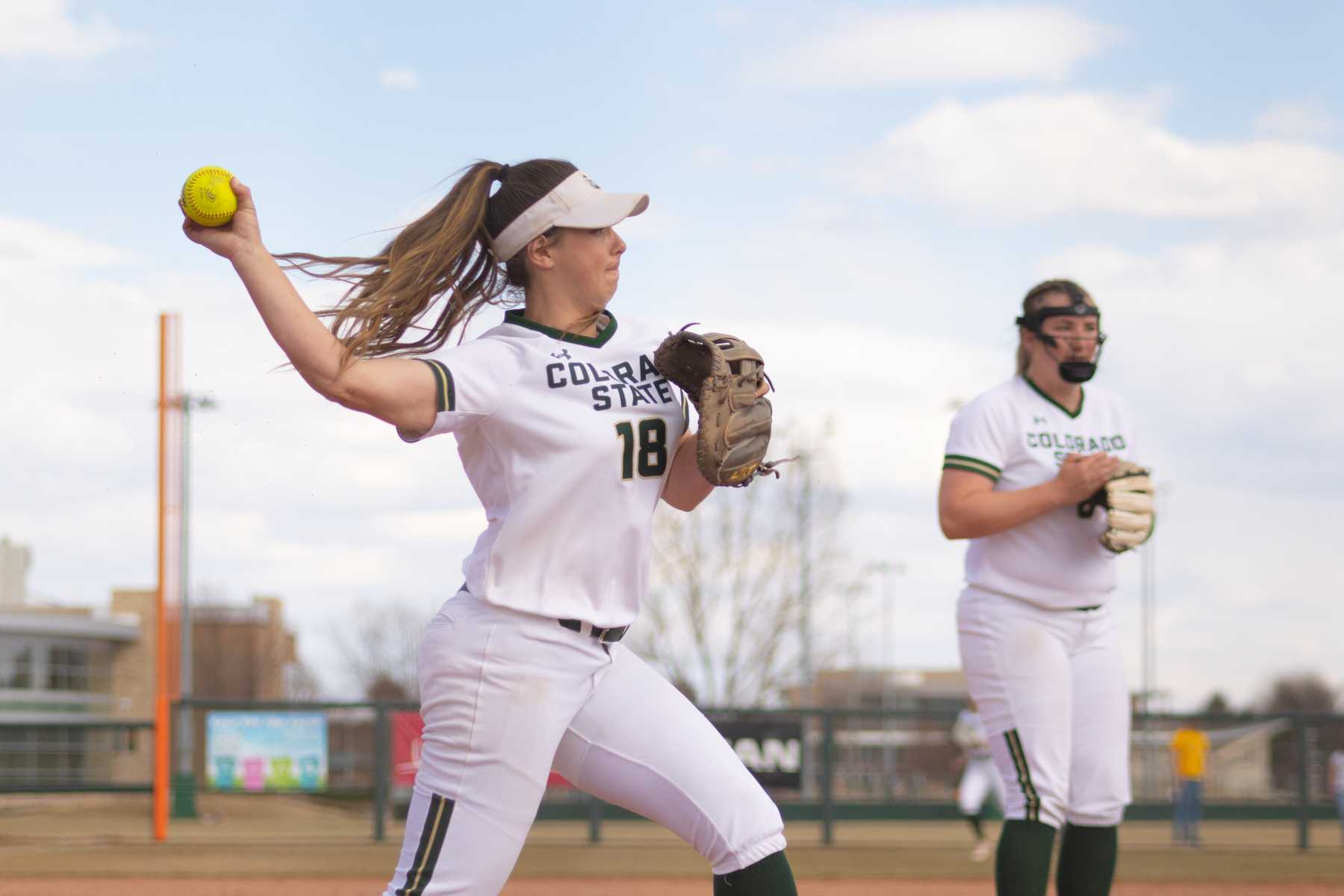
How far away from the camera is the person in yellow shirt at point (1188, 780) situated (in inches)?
650

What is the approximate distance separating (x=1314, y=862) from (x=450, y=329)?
41.3 feet

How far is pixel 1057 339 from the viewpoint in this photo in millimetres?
5008

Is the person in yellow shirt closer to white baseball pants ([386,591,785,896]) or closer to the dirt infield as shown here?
the dirt infield

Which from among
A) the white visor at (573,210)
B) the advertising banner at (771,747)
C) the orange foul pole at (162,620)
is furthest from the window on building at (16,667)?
the white visor at (573,210)

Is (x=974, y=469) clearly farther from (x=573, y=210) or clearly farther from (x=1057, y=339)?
(x=573, y=210)

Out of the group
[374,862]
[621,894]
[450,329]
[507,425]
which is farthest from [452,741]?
[374,862]

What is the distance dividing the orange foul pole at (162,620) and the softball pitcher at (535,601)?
12464 millimetres

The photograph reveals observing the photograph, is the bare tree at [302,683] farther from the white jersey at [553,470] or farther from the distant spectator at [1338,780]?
the white jersey at [553,470]

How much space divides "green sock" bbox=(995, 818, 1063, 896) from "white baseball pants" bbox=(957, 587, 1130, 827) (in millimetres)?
37

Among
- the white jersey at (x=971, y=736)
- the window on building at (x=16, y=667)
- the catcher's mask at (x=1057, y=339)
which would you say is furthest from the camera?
the window on building at (x=16, y=667)

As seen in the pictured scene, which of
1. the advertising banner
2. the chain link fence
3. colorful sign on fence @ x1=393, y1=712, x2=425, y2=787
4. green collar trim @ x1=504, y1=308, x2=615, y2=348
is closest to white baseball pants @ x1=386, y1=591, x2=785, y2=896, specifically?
green collar trim @ x1=504, y1=308, x2=615, y2=348

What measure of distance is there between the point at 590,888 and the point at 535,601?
303 inches

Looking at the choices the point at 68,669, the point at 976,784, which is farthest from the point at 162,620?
the point at 68,669

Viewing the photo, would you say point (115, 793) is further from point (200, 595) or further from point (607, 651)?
point (200, 595)
